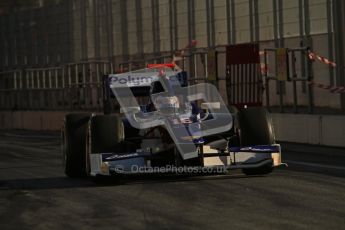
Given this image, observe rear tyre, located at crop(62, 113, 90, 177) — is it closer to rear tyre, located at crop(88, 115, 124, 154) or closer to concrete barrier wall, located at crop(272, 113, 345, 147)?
rear tyre, located at crop(88, 115, 124, 154)

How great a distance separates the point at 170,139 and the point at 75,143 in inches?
58.3

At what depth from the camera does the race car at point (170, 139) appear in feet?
36.1

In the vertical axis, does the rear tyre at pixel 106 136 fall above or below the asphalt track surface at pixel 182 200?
above

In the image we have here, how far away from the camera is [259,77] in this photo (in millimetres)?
20125

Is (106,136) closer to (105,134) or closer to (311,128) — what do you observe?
(105,134)

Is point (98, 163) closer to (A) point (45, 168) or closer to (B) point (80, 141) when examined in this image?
(B) point (80, 141)

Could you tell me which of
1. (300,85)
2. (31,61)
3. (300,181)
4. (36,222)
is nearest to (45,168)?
(300,181)

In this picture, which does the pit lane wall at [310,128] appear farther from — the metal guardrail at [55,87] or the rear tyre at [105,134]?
the metal guardrail at [55,87]

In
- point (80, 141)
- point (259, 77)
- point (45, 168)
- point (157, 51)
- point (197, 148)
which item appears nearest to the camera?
point (197, 148)

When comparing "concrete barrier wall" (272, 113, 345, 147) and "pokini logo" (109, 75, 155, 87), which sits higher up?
"pokini logo" (109, 75, 155, 87)

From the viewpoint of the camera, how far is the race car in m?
11.0

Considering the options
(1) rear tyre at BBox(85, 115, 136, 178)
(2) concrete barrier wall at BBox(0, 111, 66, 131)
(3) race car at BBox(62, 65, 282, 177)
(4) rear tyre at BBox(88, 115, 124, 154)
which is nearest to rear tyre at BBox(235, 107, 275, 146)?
(3) race car at BBox(62, 65, 282, 177)

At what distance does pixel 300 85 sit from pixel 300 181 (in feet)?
35.6

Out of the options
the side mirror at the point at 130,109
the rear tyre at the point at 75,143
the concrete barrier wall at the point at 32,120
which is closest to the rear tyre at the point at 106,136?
the rear tyre at the point at 75,143
